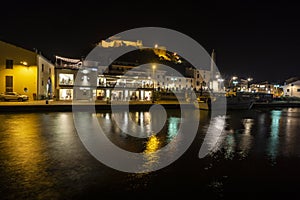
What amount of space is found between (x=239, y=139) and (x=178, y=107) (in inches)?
831

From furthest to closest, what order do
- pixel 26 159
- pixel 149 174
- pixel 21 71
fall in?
pixel 21 71 → pixel 26 159 → pixel 149 174

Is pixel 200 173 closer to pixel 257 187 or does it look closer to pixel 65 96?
pixel 257 187

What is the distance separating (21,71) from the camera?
34.8 meters

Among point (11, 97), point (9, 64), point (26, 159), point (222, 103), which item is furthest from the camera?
point (9, 64)

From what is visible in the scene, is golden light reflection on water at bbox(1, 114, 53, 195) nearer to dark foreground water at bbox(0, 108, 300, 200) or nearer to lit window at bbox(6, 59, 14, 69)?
dark foreground water at bbox(0, 108, 300, 200)

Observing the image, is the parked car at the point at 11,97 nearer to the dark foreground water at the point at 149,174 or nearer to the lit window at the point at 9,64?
the lit window at the point at 9,64

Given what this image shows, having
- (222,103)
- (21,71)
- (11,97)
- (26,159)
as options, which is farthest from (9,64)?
(26,159)

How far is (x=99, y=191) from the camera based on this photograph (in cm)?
509

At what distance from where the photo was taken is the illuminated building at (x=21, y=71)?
1328 inches

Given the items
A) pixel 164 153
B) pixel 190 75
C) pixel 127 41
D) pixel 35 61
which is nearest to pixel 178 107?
pixel 35 61

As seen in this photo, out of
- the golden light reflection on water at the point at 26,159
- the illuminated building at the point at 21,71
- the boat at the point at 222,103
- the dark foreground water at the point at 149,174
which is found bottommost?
the dark foreground water at the point at 149,174

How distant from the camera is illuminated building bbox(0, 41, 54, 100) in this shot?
33.7 metres

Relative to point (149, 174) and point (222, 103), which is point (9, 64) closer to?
point (222, 103)

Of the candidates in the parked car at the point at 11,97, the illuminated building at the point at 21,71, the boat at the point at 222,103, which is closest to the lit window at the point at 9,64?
the illuminated building at the point at 21,71
